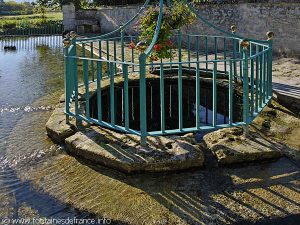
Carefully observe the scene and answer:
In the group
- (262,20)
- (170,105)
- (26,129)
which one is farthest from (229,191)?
(262,20)

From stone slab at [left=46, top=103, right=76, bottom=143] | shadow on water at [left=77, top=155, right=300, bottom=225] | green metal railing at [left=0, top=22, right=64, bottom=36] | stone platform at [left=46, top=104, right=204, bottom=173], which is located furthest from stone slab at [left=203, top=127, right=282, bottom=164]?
green metal railing at [left=0, top=22, right=64, bottom=36]

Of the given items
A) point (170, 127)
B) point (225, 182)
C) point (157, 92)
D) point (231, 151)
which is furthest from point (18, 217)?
point (157, 92)

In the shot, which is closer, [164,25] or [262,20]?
[164,25]

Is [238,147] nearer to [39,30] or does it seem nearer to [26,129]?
Result: [26,129]

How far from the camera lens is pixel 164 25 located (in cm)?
729

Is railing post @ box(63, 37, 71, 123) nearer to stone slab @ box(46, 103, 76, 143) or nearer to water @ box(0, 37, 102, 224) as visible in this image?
stone slab @ box(46, 103, 76, 143)

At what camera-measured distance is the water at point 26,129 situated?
12.0 feet

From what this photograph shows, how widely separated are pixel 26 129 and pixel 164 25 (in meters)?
3.15

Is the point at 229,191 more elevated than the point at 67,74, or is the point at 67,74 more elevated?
the point at 67,74

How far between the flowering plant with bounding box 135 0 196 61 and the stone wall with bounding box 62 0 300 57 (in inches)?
113

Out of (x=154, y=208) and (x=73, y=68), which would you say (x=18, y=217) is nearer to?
(x=154, y=208)

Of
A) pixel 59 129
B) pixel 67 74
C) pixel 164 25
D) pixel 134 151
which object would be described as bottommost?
pixel 134 151

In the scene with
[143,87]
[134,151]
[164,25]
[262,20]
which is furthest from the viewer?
[262,20]

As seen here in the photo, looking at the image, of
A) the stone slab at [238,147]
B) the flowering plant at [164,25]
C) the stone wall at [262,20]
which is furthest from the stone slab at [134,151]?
the stone wall at [262,20]
